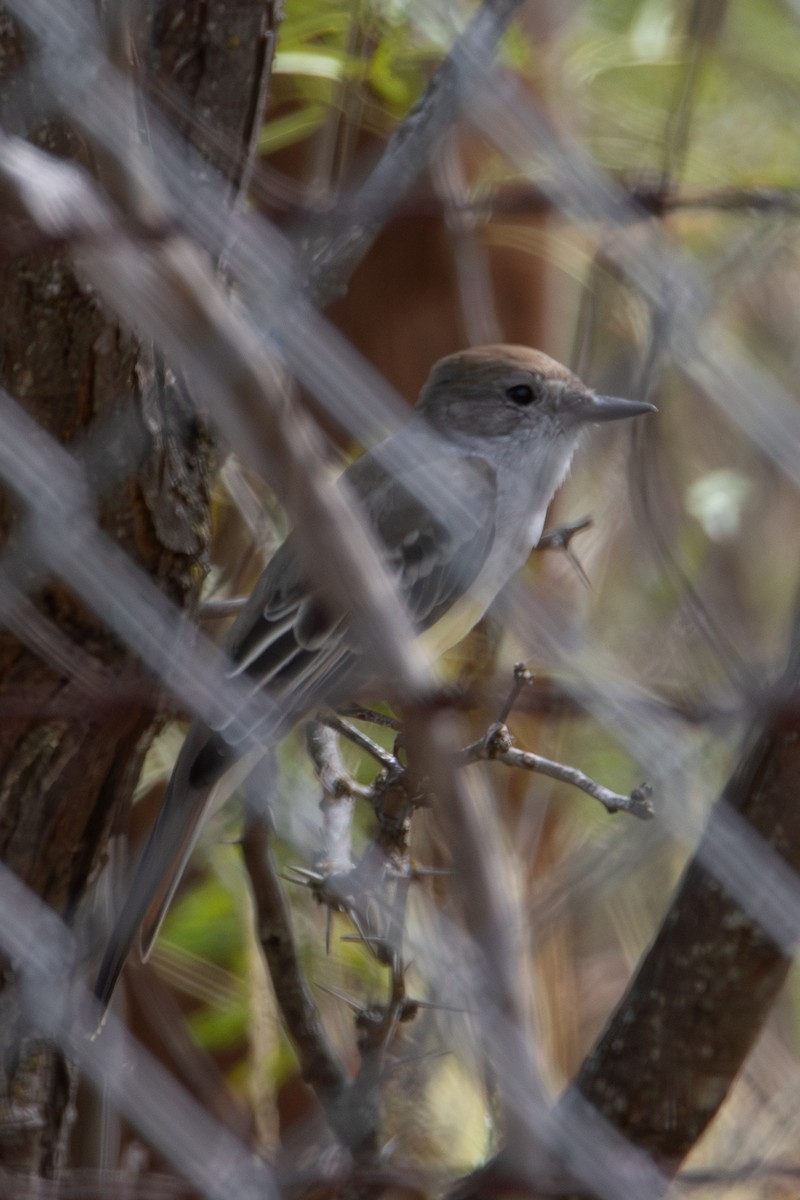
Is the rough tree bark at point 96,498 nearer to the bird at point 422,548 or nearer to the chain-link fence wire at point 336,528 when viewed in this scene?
the chain-link fence wire at point 336,528

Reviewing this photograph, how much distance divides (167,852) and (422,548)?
2.23ft

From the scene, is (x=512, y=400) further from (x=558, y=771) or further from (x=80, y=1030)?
(x=80, y=1030)

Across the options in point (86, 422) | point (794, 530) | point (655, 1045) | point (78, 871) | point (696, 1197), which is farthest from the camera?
point (794, 530)

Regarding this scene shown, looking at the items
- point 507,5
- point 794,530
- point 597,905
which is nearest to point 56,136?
point 507,5

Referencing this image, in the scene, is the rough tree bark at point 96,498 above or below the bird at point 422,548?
above

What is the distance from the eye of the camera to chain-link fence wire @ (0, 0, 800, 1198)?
0.79 meters

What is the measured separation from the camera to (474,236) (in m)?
3.78

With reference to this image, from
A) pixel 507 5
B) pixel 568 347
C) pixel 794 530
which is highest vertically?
pixel 507 5

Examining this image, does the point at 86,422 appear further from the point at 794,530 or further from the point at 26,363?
the point at 794,530

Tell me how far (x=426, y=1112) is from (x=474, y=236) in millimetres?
2113

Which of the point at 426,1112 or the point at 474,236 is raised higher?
the point at 474,236

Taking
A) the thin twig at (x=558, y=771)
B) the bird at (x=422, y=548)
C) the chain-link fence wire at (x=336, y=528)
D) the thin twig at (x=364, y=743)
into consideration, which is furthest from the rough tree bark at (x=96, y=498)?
the thin twig at (x=558, y=771)

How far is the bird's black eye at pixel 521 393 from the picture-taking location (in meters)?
2.76

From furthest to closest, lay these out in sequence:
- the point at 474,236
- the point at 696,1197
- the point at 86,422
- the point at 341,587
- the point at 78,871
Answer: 1. the point at 474,236
2. the point at 696,1197
3. the point at 78,871
4. the point at 86,422
5. the point at 341,587
